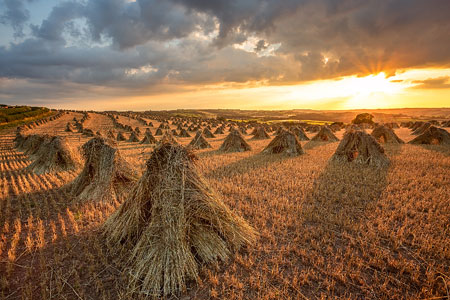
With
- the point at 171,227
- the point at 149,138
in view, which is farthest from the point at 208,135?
the point at 171,227

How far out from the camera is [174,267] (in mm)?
3330

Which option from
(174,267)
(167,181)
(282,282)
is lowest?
(282,282)

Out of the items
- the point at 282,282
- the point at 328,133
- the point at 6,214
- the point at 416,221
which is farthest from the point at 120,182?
the point at 328,133

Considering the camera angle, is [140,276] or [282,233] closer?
[140,276]

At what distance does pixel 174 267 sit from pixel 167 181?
4.62ft

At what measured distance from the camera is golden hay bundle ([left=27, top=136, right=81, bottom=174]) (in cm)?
1027

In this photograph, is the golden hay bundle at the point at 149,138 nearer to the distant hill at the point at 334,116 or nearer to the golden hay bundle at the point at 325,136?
the golden hay bundle at the point at 325,136

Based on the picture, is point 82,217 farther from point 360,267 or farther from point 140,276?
point 360,267

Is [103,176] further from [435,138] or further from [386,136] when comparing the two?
[435,138]

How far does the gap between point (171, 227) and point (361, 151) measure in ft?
37.1

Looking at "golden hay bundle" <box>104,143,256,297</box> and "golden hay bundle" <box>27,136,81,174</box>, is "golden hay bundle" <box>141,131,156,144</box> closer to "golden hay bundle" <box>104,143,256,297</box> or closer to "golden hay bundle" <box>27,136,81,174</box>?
"golden hay bundle" <box>27,136,81,174</box>

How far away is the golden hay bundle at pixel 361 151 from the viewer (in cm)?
1076

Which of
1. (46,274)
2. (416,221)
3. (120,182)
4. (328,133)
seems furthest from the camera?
(328,133)

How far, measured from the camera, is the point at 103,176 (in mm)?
6988
